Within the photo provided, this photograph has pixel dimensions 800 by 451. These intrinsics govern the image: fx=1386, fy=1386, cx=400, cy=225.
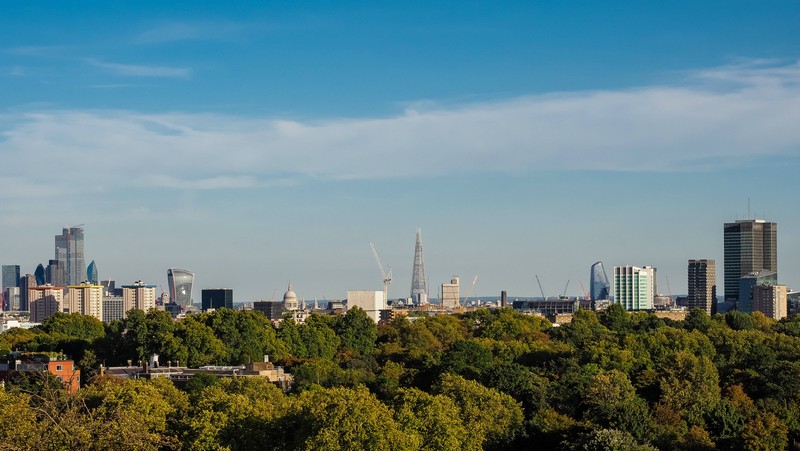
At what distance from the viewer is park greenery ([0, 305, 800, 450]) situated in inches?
2452

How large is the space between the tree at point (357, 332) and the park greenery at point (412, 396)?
63 cm

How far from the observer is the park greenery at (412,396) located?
6228 cm

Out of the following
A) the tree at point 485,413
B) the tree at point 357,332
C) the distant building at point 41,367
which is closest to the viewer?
the tree at point 485,413

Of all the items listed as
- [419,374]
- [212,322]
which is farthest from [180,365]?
[419,374]

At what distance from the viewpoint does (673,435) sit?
73750mm

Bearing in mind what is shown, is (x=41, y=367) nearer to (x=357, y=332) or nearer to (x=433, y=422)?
(x=433, y=422)

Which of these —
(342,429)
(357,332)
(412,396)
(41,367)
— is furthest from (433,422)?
(357,332)

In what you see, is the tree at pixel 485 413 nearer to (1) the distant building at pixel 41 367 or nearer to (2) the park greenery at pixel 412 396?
(2) the park greenery at pixel 412 396

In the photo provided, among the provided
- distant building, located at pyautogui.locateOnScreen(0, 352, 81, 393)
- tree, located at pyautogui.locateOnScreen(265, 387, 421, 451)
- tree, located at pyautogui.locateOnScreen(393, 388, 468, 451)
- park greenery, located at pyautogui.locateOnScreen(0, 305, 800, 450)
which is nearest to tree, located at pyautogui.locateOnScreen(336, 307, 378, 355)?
park greenery, located at pyautogui.locateOnScreen(0, 305, 800, 450)

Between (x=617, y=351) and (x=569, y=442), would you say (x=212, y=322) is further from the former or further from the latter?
(x=569, y=442)

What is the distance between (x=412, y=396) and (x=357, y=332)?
78476 mm

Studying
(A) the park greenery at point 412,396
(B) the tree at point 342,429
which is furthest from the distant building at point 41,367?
(B) the tree at point 342,429

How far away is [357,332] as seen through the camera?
152750 mm

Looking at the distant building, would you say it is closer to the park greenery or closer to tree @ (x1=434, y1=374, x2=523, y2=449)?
the park greenery
